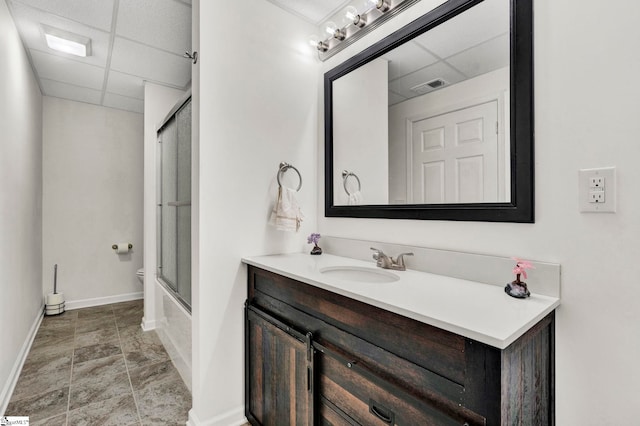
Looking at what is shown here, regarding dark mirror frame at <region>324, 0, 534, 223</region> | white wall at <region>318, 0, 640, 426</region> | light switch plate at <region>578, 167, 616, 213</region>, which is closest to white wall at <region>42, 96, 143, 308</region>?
dark mirror frame at <region>324, 0, 534, 223</region>

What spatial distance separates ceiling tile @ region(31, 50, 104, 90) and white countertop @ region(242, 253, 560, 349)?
2764 mm

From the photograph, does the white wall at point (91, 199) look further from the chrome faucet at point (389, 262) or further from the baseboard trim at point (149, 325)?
the chrome faucet at point (389, 262)

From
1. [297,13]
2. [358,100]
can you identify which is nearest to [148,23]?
[297,13]

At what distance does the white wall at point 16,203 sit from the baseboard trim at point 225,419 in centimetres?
113

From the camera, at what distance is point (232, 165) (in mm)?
1618

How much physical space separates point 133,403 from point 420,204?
1988mm

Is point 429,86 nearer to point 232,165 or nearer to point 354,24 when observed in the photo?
point 354,24

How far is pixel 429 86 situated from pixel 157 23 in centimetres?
185

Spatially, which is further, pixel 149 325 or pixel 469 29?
pixel 149 325

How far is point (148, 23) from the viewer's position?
6.71 feet

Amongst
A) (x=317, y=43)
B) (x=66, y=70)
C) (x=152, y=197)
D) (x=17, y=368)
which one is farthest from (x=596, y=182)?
(x=66, y=70)

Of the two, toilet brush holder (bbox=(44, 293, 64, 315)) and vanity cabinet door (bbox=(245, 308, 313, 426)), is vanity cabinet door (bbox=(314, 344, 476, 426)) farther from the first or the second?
toilet brush holder (bbox=(44, 293, 64, 315))

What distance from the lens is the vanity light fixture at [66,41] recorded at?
2.15m

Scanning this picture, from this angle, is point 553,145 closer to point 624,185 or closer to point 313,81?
point 624,185
